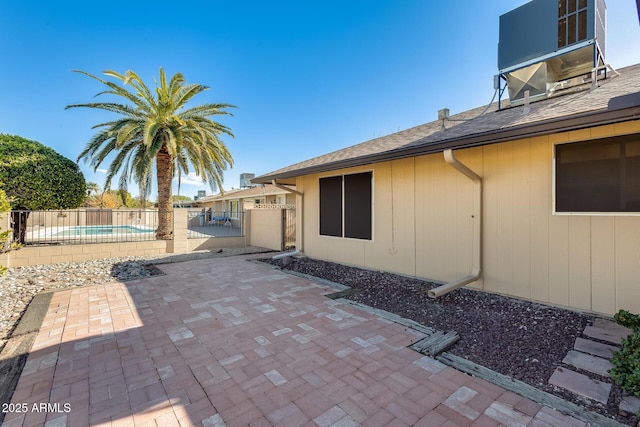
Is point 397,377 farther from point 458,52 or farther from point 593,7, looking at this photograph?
point 458,52

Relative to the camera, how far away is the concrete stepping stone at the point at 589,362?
2.60m

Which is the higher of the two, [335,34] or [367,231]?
[335,34]

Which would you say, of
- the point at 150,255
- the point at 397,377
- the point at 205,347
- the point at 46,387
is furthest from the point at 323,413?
the point at 150,255

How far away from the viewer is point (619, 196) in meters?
3.58

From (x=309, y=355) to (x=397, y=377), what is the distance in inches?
37.7

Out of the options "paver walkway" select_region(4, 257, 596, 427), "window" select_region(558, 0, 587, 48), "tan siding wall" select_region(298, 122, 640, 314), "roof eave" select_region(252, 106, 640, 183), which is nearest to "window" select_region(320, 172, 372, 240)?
"tan siding wall" select_region(298, 122, 640, 314)

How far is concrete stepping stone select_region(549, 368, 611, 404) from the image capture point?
2.28m

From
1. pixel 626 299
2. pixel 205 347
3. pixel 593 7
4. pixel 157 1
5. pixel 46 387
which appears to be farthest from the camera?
pixel 157 1

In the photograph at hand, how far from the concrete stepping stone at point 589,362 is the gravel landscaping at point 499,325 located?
71 mm

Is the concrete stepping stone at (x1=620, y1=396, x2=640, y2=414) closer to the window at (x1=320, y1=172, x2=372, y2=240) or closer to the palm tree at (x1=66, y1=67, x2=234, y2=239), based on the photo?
the window at (x1=320, y1=172, x2=372, y2=240)

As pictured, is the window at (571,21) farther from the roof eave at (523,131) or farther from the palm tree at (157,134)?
the palm tree at (157,134)

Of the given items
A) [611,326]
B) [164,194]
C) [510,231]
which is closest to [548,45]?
[510,231]

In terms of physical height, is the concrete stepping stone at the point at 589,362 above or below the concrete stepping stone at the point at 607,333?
below

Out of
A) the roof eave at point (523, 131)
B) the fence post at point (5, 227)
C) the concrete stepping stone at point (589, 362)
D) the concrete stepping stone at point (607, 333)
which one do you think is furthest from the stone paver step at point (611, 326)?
the fence post at point (5, 227)
